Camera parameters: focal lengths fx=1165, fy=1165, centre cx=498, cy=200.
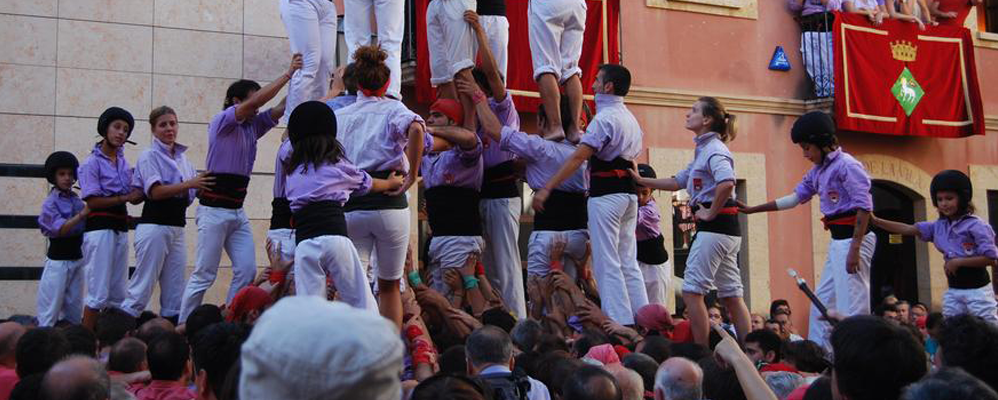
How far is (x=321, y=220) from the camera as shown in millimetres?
6438

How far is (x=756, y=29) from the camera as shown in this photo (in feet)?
57.8

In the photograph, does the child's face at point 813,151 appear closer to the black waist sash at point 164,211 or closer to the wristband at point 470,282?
the wristband at point 470,282

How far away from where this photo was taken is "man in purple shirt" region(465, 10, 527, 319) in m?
9.26

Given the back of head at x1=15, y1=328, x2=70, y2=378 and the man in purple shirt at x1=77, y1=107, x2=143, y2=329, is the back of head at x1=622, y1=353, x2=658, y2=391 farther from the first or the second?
the man in purple shirt at x1=77, y1=107, x2=143, y2=329

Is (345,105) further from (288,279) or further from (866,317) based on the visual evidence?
(866,317)

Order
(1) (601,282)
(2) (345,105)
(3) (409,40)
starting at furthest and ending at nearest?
(3) (409,40) → (1) (601,282) → (2) (345,105)

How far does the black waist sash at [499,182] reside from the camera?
9.39 m

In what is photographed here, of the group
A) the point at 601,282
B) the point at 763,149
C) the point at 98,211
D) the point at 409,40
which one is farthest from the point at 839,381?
the point at 763,149

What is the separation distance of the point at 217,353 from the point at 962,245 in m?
7.62

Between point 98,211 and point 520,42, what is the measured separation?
715cm

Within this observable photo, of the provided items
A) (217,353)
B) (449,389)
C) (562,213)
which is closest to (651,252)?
(562,213)

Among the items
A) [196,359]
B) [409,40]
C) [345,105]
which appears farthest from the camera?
[409,40]

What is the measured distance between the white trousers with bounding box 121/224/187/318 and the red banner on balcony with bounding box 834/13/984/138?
35.8 ft

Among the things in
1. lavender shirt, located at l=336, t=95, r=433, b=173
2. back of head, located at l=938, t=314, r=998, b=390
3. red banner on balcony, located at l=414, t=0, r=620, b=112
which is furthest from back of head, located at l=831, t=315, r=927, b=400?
red banner on balcony, located at l=414, t=0, r=620, b=112
